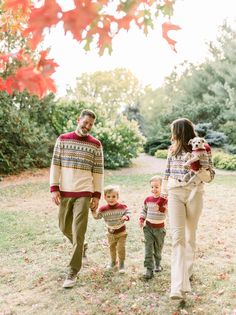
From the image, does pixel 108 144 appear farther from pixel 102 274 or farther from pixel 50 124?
pixel 102 274

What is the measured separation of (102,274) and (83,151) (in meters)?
1.52

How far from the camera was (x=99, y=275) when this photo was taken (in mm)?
5316

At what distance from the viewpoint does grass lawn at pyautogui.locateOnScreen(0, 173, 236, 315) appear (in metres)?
4.47

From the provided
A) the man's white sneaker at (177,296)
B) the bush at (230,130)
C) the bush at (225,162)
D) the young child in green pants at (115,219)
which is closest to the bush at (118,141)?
the bush at (225,162)

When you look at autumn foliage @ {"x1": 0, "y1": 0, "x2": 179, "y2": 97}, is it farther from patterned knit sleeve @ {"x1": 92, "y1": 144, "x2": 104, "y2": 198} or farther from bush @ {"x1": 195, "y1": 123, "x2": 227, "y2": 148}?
bush @ {"x1": 195, "y1": 123, "x2": 227, "y2": 148}

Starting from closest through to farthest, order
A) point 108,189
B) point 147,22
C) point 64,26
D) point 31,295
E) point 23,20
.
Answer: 1. point 64,26
2. point 147,22
3. point 31,295
4. point 108,189
5. point 23,20

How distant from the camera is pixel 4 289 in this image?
5137 millimetres

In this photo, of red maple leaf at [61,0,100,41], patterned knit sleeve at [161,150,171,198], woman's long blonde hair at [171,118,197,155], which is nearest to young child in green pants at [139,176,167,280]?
patterned knit sleeve at [161,150,171,198]

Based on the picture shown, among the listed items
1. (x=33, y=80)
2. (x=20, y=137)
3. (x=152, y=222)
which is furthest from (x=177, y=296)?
(x=20, y=137)

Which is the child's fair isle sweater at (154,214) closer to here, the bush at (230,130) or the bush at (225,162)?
the bush at (225,162)

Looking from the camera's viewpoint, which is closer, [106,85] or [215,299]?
[215,299]

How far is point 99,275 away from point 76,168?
4.39 feet

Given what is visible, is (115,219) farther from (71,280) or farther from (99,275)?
(71,280)

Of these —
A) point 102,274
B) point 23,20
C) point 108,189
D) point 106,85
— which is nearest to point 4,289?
point 102,274
